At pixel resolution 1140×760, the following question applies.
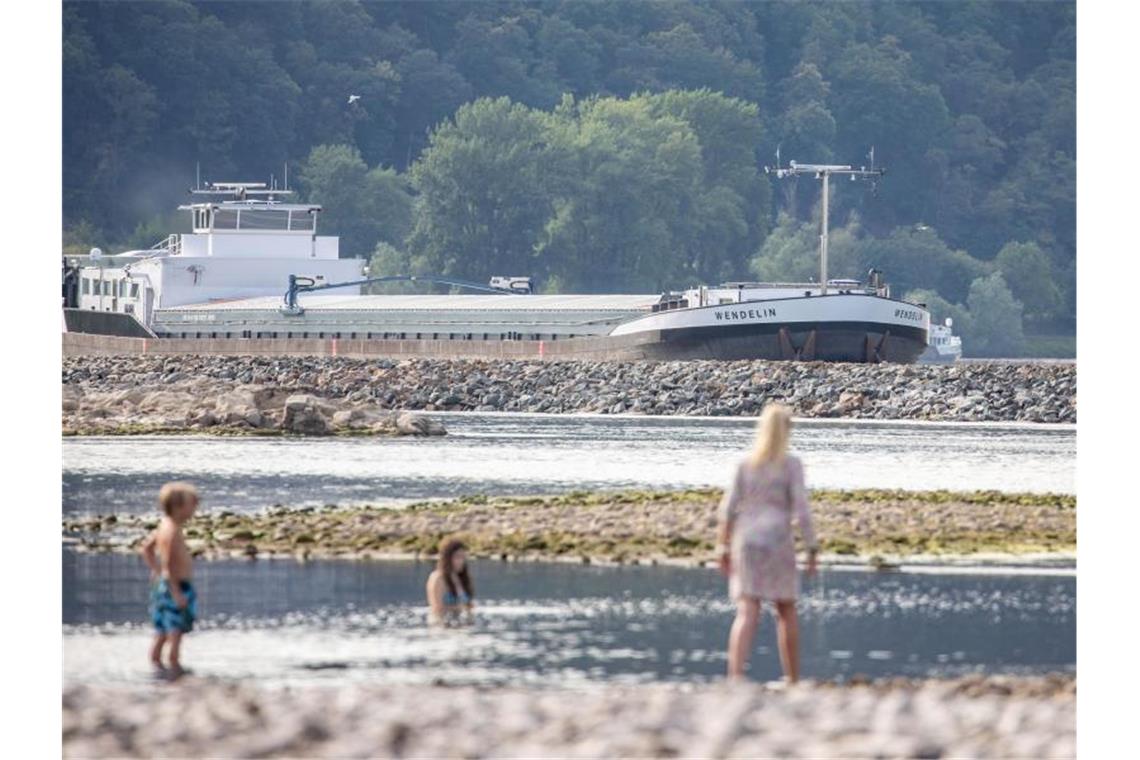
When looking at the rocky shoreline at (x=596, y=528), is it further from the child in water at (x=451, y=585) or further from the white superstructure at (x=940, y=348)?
the white superstructure at (x=940, y=348)

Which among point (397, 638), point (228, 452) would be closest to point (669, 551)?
point (397, 638)

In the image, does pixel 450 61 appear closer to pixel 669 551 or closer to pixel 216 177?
pixel 216 177

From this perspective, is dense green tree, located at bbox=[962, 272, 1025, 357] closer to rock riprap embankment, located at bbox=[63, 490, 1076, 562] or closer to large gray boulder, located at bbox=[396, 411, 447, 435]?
large gray boulder, located at bbox=[396, 411, 447, 435]

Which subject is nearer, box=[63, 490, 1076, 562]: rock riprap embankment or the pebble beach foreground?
the pebble beach foreground

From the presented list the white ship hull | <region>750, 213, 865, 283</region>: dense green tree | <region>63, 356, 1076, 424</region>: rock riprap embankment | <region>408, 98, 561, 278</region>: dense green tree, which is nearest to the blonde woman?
<region>63, 356, 1076, 424</region>: rock riprap embankment

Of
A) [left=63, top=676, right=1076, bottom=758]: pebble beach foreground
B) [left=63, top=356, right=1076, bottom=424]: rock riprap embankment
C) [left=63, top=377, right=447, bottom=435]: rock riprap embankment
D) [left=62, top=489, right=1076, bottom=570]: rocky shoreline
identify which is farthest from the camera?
[left=63, top=356, right=1076, bottom=424]: rock riprap embankment

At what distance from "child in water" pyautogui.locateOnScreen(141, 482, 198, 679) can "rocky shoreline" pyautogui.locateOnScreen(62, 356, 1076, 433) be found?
103 feet

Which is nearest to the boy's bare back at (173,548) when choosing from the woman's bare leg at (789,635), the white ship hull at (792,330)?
the woman's bare leg at (789,635)

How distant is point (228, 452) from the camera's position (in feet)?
126

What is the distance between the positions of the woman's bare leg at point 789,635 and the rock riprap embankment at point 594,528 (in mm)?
6535

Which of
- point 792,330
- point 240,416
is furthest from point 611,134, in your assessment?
point 240,416

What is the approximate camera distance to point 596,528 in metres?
23.2

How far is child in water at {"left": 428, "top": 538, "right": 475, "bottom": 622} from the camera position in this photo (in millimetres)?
17859
